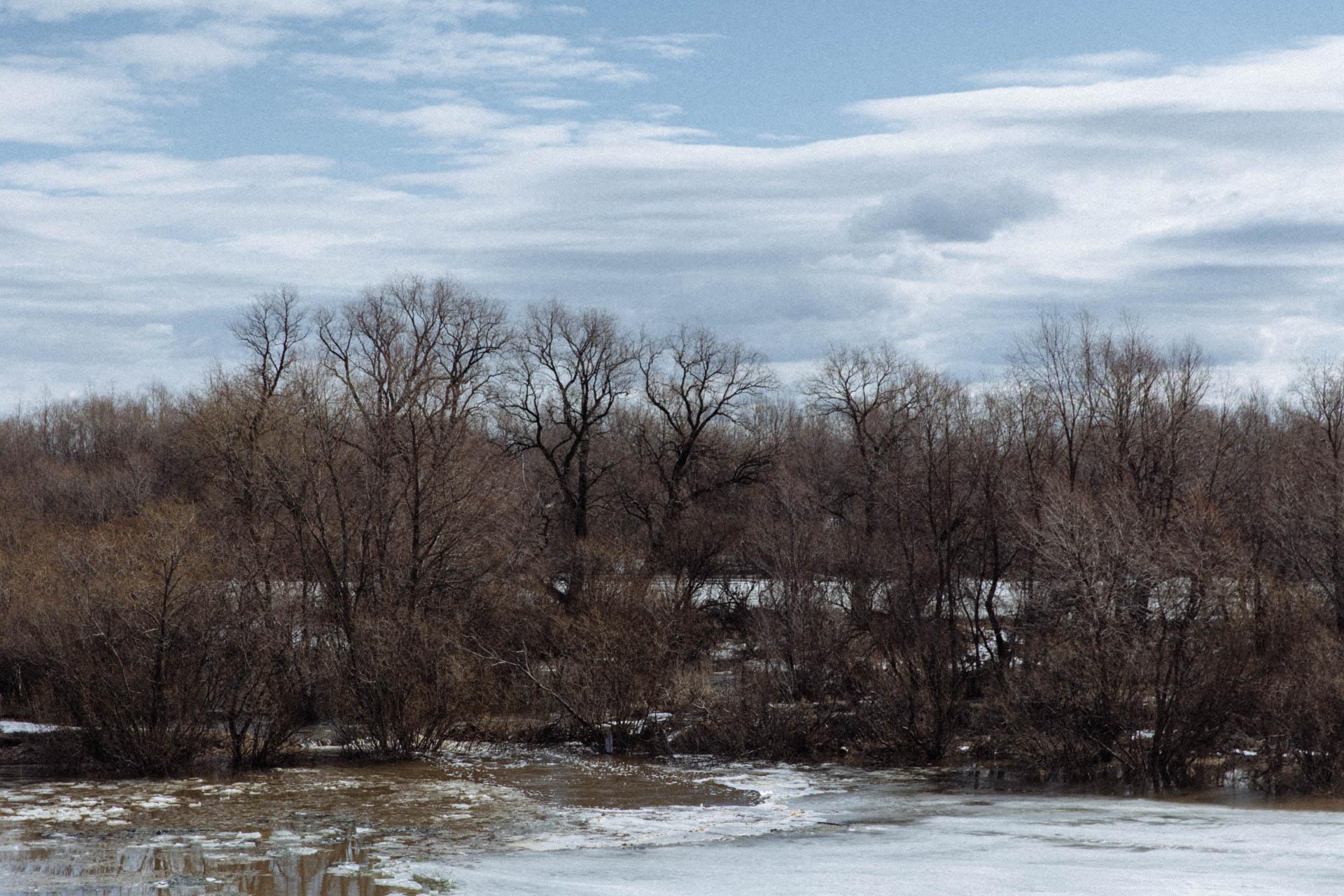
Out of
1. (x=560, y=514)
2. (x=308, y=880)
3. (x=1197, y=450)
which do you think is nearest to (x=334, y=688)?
(x=308, y=880)

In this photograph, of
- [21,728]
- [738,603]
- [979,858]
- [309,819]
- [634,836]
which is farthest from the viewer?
[738,603]

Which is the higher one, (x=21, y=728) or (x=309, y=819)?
(x=21, y=728)

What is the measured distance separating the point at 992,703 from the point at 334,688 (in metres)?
13.6

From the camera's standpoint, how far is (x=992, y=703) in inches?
999

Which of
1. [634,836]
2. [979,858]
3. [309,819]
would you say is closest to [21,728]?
[309,819]

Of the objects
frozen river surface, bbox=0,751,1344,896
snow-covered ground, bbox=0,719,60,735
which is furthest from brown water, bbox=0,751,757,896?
snow-covered ground, bbox=0,719,60,735

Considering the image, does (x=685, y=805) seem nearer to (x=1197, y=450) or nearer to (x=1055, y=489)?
(x=1055, y=489)

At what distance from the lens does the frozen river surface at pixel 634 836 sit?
15.3 meters

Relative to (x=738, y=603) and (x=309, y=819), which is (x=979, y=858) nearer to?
(x=309, y=819)

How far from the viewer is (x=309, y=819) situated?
1969cm

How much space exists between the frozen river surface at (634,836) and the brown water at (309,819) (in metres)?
0.06

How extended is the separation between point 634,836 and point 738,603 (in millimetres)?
20086

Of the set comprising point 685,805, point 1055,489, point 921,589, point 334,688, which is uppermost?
point 1055,489

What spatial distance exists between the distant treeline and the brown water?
1755 millimetres
